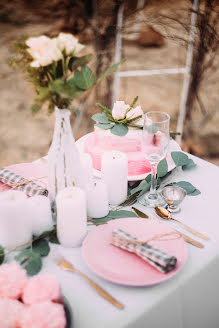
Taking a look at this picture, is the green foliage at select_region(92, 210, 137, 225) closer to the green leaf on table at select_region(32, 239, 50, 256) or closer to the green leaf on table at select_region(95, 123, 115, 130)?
the green leaf on table at select_region(32, 239, 50, 256)

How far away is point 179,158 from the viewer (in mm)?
1268

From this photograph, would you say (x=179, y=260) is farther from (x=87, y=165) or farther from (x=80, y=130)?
(x=80, y=130)

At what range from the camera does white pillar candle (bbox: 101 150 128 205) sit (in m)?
1.06

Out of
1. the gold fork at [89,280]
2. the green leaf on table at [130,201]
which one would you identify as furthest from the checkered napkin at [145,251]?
the green leaf on table at [130,201]

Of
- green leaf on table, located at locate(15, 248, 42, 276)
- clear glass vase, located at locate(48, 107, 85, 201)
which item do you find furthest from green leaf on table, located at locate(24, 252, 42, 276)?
clear glass vase, located at locate(48, 107, 85, 201)

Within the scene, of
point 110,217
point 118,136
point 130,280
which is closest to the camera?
point 130,280

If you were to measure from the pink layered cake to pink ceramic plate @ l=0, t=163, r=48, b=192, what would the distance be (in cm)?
18

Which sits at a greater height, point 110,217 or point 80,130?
point 110,217

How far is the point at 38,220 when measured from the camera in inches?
36.4

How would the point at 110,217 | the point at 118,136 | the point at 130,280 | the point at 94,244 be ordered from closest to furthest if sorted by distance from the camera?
the point at 130,280 < the point at 94,244 < the point at 110,217 < the point at 118,136

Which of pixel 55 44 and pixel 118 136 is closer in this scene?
pixel 55 44

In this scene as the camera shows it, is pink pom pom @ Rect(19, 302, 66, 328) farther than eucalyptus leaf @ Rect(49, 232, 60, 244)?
No

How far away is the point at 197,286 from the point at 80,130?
217 centimetres

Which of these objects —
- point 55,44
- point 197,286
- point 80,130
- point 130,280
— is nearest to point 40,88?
point 55,44
